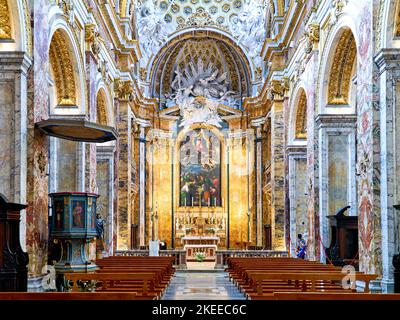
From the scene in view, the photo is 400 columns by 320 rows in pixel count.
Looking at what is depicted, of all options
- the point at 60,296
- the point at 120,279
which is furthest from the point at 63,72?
the point at 60,296

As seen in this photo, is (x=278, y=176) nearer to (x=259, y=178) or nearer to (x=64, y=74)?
(x=259, y=178)

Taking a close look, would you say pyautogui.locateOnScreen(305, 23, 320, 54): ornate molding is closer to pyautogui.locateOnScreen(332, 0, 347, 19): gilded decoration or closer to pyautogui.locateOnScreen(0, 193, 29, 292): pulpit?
pyautogui.locateOnScreen(332, 0, 347, 19): gilded decoration

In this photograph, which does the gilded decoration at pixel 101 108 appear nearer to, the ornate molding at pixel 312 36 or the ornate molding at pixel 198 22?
the ornate molding at pixel 312 36

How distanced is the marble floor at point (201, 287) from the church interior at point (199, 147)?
107 mm

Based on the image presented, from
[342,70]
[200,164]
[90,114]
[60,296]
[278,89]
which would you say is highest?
[278,89]

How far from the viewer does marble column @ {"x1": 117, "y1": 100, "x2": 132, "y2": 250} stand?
87.0ft

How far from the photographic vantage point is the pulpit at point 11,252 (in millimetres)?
10988

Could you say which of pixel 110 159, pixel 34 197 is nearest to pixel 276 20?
pixel 110 159

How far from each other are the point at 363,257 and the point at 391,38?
4476mm

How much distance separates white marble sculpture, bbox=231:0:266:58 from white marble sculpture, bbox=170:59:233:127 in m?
2.43

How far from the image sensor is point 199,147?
117ft

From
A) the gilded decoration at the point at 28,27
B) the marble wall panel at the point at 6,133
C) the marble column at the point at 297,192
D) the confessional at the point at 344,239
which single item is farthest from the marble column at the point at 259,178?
the marble wall panel at the point at 6,133

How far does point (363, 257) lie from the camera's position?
1412 centimetres

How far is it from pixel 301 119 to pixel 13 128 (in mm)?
14088
